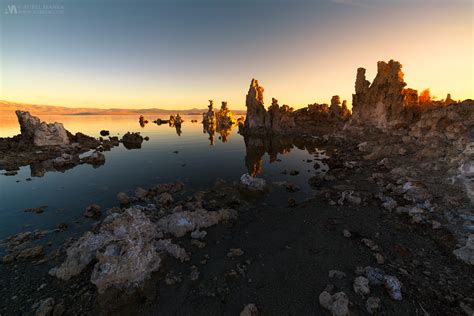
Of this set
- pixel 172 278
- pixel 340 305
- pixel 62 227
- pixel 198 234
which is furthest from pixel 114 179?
pixel 340 305

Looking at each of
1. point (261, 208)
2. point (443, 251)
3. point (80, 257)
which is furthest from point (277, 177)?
point (80, 257)

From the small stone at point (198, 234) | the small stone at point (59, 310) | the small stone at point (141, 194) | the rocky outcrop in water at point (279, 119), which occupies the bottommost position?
the small stone at point (59, 310)

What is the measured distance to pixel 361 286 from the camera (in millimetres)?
10781

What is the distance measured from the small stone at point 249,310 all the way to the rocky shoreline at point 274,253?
5 centimetres

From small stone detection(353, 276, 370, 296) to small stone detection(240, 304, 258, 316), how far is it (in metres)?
5.49

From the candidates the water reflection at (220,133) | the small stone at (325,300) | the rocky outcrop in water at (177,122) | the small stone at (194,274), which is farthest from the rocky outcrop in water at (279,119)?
the small stone at (325,300)

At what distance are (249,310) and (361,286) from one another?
6.10 meters

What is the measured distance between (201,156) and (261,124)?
55.8 m

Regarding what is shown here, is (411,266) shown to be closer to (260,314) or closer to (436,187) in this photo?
(260,314)

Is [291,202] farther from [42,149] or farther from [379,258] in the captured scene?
[42,149]

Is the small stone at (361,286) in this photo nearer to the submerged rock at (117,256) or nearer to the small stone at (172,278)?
the small stone at (172,278)

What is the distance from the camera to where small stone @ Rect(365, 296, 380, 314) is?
384 inches

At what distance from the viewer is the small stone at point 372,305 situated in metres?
9.76

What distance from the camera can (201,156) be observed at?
48188mm
